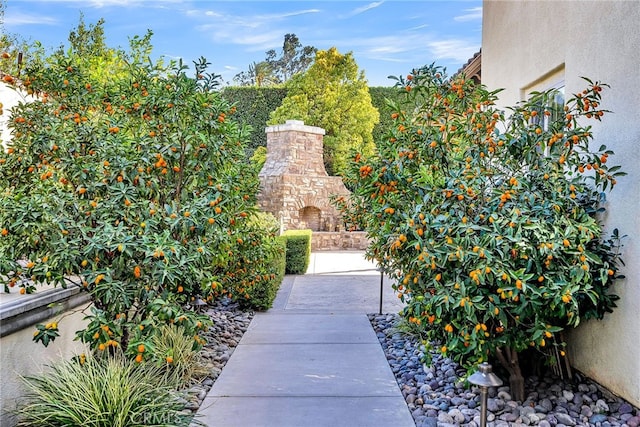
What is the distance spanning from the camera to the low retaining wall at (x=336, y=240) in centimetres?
1856

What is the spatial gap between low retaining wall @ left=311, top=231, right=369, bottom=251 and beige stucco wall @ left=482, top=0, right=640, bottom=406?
13236 mm

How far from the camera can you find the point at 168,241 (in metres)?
4.00

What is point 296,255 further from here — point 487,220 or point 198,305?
point 487,220

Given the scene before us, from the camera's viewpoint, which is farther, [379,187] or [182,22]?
[182,22]

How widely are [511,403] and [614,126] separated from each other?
250 centimetres

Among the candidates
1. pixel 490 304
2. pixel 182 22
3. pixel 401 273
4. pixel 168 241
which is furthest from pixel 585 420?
pixel 182 22

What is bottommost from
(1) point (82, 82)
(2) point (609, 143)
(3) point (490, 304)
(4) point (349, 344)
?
(4) point (349, 344)

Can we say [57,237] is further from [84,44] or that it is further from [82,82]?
[84,44]

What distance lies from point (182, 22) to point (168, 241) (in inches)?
344

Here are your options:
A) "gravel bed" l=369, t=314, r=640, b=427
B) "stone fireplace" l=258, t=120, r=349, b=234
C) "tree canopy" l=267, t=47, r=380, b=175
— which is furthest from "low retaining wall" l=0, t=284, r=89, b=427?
"tree canopy" l=267, t=47, r=380, b=175

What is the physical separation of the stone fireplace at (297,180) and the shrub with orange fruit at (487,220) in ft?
46.4

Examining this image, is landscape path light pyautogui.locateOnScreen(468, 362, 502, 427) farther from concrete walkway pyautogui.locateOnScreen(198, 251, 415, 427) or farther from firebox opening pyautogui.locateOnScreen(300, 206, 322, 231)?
firebox opening pyautogui.locateOnScreen(300, 206, 322, 231)

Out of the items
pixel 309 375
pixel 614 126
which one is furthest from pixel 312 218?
pixel 614 126

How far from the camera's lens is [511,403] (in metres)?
4.47
